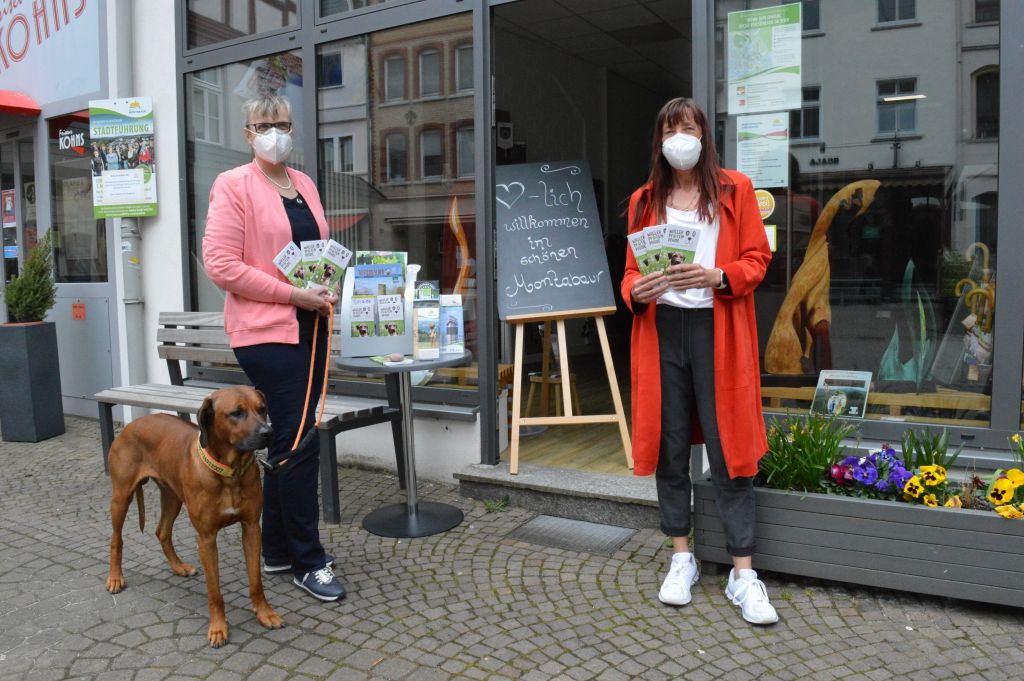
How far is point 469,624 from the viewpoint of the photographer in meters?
3.20

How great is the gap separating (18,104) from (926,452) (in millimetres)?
8118

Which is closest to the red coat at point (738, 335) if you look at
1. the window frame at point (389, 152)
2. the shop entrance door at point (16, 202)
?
the window frame at point (389, 152)

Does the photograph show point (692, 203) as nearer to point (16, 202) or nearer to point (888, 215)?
point (888, 215)

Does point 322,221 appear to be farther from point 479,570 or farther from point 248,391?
point 479,570

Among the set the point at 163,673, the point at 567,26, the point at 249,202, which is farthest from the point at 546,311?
the point at 567,26

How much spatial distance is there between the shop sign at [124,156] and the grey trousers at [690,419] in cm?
511

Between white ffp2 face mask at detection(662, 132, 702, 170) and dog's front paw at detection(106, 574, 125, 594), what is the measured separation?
3.00 metres

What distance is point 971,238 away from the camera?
12.5ft

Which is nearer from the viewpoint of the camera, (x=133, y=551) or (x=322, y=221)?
(x=322, y=221)

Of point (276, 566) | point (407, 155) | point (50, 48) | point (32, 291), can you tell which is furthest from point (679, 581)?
point (50, 48)

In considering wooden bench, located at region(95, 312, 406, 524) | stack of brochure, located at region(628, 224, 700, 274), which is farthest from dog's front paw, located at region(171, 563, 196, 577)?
stack of brochure, located at region(628, 224, 700, 274)

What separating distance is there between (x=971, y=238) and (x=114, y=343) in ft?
21.9

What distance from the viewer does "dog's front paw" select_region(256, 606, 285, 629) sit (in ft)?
10.4

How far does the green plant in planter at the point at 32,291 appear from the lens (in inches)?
263
